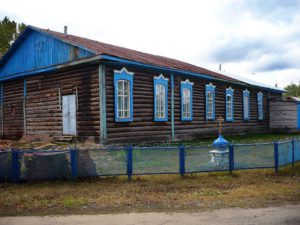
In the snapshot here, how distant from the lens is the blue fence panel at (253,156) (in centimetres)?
1004

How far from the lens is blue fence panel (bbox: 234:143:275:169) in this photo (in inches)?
→ 395

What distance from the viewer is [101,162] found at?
9.35 m

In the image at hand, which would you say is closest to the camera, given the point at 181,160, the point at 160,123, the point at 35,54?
the point at 181,160

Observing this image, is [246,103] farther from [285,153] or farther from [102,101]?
[285,153]

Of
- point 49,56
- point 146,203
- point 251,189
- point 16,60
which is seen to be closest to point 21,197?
point 146,203

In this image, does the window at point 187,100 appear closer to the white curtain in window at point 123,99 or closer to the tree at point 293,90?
the white curtain in window at point 123,99

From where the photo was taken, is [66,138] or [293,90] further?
[293,90]

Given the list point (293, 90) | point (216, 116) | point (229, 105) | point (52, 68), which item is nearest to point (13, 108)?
point (52, 68)

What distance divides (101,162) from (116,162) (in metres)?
0.40

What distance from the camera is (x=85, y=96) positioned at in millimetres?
14891

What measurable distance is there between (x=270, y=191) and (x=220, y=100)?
46.5 ft

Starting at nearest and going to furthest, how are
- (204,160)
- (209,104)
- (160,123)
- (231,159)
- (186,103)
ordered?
1. (204,160)
2. (231,159)
3. (160,123)
4. (186,103)
5. (209,104)

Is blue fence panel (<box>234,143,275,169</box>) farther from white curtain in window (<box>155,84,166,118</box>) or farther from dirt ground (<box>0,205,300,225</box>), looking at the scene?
white curtain in window (<box>155,84,166,118</box>)

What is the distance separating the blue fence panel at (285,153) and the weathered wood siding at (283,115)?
1738cm
